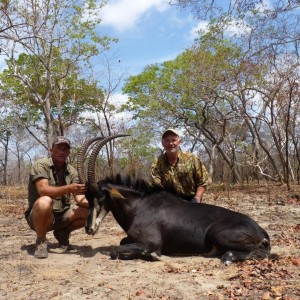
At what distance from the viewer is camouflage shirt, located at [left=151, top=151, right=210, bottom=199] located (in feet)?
22.4

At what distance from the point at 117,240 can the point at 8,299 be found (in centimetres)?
336

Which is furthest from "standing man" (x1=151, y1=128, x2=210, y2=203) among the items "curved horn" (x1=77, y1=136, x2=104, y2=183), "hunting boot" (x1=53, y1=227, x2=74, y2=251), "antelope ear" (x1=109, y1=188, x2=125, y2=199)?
"hunting boot" (x1=53, y1=227, x2=74, y2=251)

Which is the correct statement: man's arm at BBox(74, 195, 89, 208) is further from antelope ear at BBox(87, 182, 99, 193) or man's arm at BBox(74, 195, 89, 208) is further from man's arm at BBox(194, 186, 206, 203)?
man's arm at BBox(194, 186, 206, 203)

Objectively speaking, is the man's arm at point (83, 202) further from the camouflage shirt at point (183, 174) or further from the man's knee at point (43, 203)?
the camouflage shirt at point (183, 174)

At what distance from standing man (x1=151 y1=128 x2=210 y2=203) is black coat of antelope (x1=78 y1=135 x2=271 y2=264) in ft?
1.47

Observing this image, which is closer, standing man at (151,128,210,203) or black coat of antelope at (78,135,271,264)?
black coat of antelope at (78,135,271,264)

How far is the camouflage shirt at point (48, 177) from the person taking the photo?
6.29 meters

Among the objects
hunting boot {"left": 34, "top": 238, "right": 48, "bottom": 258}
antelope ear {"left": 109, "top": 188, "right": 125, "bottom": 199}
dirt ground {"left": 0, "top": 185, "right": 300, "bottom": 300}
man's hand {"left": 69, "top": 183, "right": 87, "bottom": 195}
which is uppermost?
man's hand {"left": 69, "top": 183, "right": 87, "bottom": 195}

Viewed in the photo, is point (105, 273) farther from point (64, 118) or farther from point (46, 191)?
point (64, 118)

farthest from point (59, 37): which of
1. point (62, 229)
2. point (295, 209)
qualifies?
point (62, 229)

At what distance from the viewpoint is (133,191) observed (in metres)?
6.47

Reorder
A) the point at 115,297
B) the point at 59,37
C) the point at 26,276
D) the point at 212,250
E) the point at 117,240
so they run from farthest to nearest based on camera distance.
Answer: the point at 59,37 < the point at 117,240 < the point at 212,250 < the point at 26,276 < the point at 115,297

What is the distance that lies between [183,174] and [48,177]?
6.89ft

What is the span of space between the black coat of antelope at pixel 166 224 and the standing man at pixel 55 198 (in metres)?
0.37
